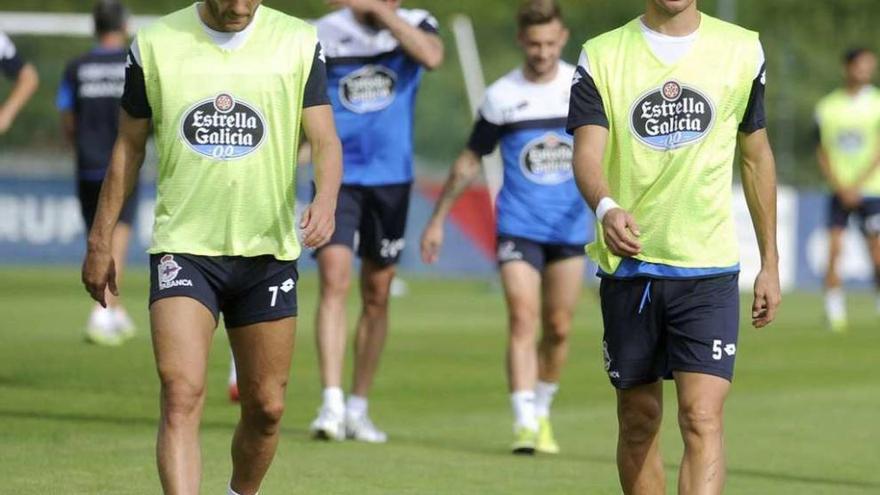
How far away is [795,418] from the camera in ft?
40.2

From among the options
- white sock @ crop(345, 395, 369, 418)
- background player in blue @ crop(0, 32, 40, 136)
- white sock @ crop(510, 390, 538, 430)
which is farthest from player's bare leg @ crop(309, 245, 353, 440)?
background player in blue @ crop(0, 32, 40, 136)

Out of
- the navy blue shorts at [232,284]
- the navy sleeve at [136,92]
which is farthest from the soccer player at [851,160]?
the navy sleeve at [136,92]

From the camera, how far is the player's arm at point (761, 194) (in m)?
6.98

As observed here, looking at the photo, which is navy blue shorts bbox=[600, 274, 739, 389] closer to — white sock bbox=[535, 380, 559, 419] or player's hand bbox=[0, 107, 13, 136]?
white sock bbox=[535, 380, 559, 419]

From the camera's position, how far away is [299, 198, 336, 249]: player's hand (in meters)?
6.85

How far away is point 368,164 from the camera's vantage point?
11.1 meters

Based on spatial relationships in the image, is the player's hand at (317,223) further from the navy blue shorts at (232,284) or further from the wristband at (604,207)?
the wristband at (604,207)

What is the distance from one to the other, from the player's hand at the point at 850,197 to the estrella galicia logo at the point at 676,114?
1352 cm

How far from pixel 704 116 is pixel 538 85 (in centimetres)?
390

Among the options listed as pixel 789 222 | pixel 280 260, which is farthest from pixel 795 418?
pixel 789 222

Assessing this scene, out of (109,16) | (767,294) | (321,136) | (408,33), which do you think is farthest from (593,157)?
(109,16)

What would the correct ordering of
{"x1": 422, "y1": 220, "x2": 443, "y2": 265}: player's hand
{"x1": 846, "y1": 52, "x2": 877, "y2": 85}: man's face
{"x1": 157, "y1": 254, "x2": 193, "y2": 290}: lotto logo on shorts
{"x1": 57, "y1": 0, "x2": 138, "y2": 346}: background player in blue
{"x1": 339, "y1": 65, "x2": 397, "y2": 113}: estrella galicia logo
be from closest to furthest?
{"x1": 157, "y1": 254, "x2": 193, "y2": 290}: lotto logo on shorts, {"x1": 422, "y1": 220, "x2": 443, "y2": 265}: player's hand, {"x1": 339, "y1": 65, "x2": 397, "y2": 113}: estrella galicia logo, {"x1": 57, "y1": 0, "x2": 138, "y2": 346}: background player in blue, {"x1": 846, "y1": 52, "x2": 877, "y2": 85}: man's face

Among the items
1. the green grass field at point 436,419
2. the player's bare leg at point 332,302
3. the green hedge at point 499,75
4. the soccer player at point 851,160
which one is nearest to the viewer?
the green grass field at point 436,419

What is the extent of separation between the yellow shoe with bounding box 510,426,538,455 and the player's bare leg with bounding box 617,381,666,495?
3.02 metres
